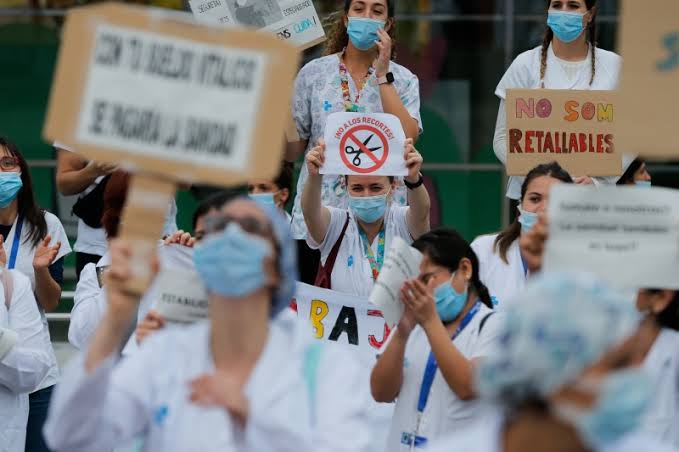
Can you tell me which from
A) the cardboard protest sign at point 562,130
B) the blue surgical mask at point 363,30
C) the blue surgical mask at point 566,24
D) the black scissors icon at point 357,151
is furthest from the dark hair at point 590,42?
the black scissors icon at point 357,151

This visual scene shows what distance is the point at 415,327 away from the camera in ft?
17.8

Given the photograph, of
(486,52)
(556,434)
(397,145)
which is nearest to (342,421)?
(556,434)

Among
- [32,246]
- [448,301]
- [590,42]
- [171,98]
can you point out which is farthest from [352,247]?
[171,98]

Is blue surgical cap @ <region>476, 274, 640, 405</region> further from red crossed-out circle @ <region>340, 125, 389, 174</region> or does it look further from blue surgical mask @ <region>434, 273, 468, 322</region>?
red crossed-out circle @ <region>340, 125, 389, 174</region>

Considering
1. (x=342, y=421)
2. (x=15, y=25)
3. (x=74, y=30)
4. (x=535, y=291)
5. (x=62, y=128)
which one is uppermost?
(x=15, y=25)

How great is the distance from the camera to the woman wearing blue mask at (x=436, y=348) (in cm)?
508

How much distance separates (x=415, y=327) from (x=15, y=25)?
6.93m

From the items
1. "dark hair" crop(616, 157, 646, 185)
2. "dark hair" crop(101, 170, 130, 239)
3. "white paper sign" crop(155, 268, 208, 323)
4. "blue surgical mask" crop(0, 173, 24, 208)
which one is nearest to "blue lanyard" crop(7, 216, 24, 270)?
"blue surgical mask" crop(0, 173, 24, 208)

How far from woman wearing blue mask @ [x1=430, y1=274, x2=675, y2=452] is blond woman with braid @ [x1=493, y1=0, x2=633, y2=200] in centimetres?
447

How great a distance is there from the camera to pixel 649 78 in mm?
4383

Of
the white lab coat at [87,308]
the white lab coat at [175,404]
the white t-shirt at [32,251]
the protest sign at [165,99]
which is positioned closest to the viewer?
the white lab coat at [175,404]

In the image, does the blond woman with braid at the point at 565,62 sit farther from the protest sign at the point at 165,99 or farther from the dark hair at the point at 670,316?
the protest sign at the point at 165,99

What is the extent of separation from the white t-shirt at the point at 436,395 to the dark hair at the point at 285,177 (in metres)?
2.38

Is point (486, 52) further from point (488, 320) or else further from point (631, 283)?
point (631, 283)
